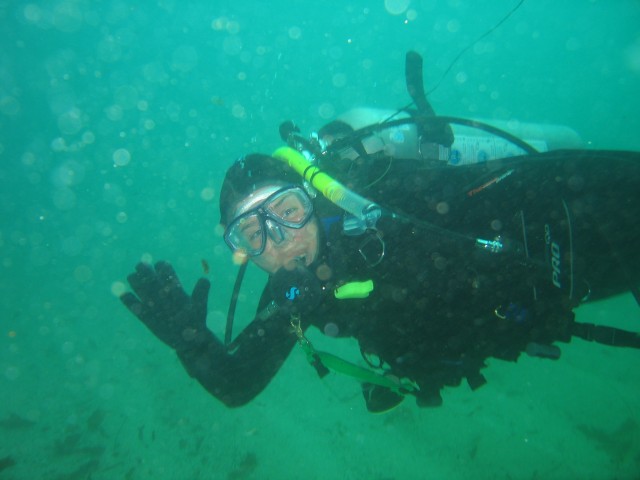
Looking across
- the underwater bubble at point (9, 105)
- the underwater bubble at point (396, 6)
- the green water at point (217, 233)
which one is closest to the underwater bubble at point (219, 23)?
the green water at point (217, 233)

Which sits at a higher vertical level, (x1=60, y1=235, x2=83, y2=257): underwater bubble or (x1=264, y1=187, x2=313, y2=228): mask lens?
(x1=60, y1=235, x2=83, y2=257): underwater bubble

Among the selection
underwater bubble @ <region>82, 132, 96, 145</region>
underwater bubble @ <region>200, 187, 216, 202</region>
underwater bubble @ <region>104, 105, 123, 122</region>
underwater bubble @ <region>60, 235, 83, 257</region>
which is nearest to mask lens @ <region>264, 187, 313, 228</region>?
underwater bubble @ <region>60, 235, 83, 257</region>

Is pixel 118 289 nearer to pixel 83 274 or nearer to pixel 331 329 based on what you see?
pixel 331 329

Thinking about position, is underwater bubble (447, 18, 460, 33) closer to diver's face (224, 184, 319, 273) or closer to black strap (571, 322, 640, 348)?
diver's face (224, 184, 319, 273)

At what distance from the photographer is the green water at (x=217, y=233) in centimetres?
673

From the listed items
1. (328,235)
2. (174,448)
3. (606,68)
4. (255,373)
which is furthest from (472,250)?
(606,68)

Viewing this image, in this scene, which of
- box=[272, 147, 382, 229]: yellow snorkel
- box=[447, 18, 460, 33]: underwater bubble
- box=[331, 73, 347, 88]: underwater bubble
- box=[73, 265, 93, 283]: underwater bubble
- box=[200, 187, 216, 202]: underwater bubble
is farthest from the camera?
box=[331, 73, 347, 88]: underwater bubble

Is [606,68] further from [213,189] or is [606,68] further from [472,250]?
[472,250]

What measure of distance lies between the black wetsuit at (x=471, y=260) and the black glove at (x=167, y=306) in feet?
0.55

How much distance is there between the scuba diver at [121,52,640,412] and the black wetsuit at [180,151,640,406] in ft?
0.03

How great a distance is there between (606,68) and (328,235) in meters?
75.2

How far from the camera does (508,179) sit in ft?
8.91

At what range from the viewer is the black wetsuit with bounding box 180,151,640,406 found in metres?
2.63

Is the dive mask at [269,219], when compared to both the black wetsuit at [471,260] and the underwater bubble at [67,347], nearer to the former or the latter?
the black wetsuit at [471,260]
